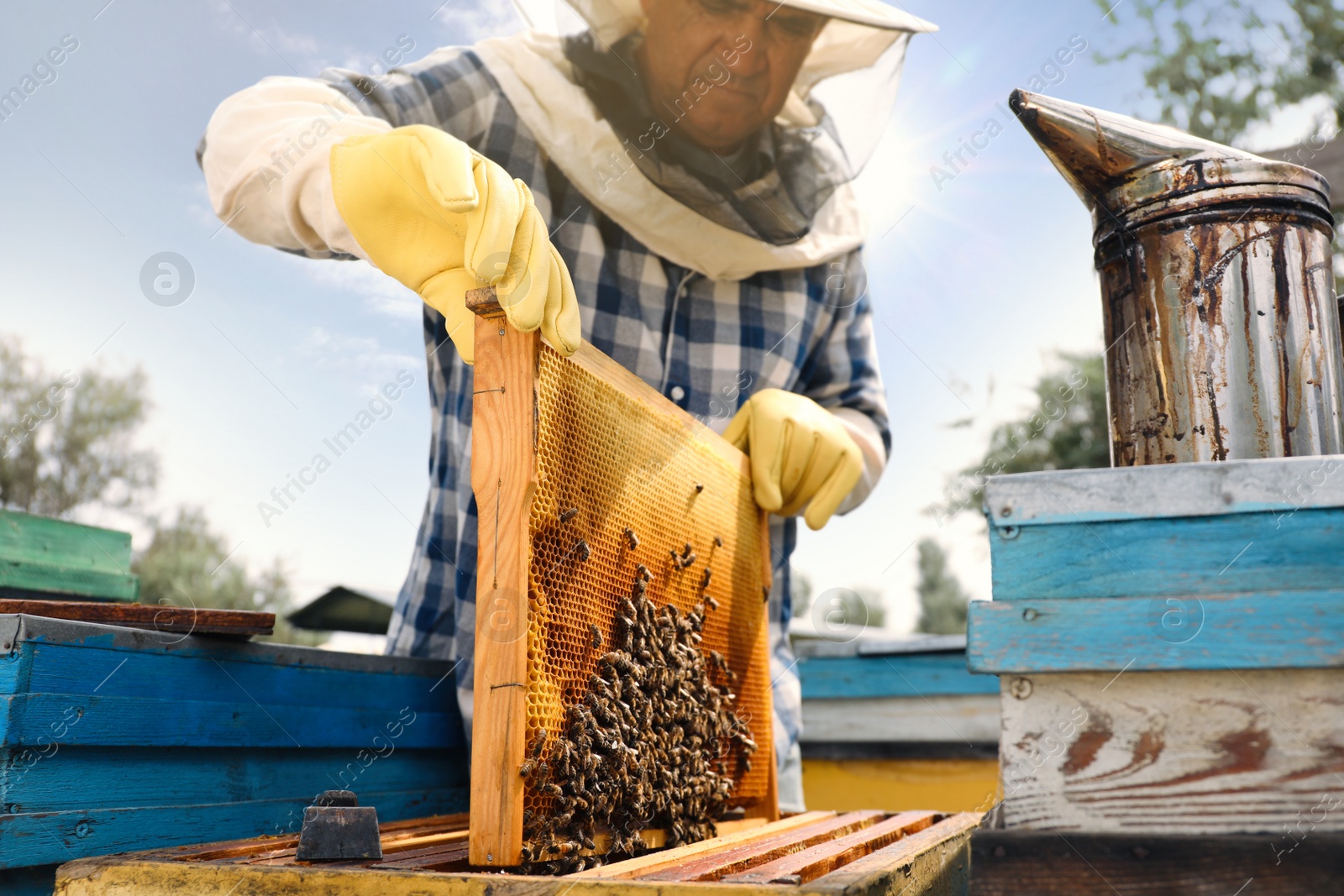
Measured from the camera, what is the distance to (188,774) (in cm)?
157

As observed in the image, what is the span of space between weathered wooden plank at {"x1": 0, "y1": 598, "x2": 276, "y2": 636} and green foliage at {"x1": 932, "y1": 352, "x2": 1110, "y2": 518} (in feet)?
33.7

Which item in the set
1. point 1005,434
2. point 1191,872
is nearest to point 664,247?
point 1191,872

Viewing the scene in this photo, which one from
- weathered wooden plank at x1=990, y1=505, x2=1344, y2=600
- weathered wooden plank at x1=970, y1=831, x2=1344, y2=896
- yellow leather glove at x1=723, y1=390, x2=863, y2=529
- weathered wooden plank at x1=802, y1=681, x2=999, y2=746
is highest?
yellow leather glove at x1=723, y1=390, x2=863, y2=529

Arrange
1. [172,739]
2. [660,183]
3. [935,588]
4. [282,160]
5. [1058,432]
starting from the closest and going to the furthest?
[172,739] < [282,160] < [660,183] < [1058,432] < [935,588]

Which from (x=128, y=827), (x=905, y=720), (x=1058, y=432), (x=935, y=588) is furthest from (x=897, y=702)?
(x=935, y=588)

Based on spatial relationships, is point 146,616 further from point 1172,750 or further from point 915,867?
point 1172,750

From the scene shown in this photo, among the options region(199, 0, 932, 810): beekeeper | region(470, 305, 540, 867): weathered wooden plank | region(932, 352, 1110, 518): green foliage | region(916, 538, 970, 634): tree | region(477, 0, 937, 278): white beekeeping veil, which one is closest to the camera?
region(470, 305, 540, 867): weathered wooden plank

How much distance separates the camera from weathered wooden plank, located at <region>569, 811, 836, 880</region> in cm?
122

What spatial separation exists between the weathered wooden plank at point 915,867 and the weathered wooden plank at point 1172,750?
205mm

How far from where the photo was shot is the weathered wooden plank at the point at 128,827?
1312mm

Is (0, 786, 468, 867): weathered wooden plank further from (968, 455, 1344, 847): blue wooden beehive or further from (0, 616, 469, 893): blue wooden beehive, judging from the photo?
(968, 455, 1344, 847): blue wooden beehive

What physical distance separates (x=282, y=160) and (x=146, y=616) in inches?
37.8

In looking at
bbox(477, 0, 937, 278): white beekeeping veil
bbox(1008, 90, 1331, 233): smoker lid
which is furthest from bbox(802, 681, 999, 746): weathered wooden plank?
bbox(1008, 90, 1331, 233): smoker lid

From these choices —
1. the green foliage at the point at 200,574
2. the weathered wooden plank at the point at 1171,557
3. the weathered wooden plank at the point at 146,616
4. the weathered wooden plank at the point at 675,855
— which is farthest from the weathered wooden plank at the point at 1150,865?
the green foliage at the point at 200,574
